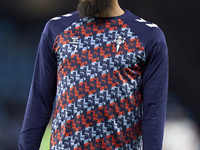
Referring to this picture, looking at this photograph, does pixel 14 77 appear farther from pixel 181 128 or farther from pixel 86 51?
pixel 86 51

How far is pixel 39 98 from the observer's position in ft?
4.96

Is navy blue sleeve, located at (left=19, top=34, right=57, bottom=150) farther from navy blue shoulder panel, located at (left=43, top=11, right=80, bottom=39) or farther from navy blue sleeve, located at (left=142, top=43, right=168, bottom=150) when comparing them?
navy blue sleeve, located at (left=142, top=43, right=168, bottom=150)

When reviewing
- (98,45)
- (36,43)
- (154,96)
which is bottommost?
(36,43)

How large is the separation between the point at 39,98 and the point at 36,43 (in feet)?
5.99

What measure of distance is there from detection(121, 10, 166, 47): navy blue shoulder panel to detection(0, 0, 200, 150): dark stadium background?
5.08 feet

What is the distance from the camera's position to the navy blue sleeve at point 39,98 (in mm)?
1508

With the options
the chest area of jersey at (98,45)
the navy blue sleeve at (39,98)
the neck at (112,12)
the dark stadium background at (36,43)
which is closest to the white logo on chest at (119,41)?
the chest area of jersey at (98,45)

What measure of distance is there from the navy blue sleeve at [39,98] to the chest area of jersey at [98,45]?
0.04 metres

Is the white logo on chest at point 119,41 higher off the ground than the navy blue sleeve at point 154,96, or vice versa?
the white logo on chest at point 119,41

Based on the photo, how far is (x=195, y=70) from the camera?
3164 mm

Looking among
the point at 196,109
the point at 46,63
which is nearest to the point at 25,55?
the point at 196,109

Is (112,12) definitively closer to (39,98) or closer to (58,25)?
(58,25)

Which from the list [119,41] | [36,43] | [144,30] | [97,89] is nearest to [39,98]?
[97,89]

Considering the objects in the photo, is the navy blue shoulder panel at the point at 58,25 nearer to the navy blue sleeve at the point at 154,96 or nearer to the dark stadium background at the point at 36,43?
the navy blue sleeve at the point at 154,96
